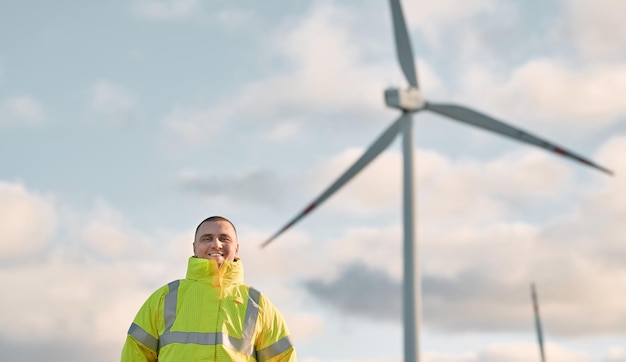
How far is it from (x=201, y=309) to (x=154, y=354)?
73 centimetres

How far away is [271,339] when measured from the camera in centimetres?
1156

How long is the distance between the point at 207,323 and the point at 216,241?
34.8 inches

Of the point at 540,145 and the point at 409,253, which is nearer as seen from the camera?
the point at 409,253

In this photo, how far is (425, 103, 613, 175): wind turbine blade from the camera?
170ft

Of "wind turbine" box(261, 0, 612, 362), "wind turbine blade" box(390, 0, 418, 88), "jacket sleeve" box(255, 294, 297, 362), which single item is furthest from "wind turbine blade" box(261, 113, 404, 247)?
"jacket sleeve" box(255, 294, 297, 362)

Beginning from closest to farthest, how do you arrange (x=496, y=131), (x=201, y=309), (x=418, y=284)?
1. (x=201, y=309)
2. (x=418, y=284)
3. (x=496, y=131)

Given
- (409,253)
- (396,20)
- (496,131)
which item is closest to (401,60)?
(396,20)

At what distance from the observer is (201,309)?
442 inches

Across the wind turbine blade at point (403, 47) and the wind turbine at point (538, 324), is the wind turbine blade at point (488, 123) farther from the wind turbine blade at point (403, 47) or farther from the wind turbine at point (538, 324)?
the wind turbine at point (538, 324)

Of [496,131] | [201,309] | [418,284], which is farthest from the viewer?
[496,131]

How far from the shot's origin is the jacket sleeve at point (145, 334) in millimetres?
11250

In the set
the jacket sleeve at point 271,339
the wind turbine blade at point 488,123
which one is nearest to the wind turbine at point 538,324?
the wind turbine blade at point 488,123

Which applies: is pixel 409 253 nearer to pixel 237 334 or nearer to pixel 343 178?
pixel 343 178

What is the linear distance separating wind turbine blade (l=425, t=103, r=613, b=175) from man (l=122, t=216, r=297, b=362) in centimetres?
4064
